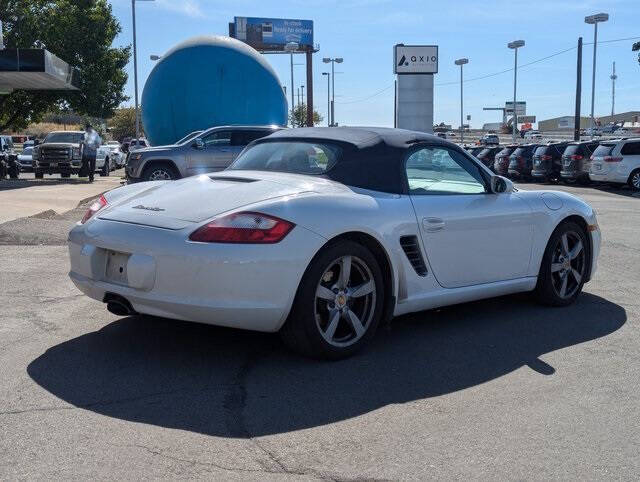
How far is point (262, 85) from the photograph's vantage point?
2067 centimetres

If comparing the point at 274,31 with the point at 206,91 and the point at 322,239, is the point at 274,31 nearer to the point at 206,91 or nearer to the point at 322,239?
the point at 206,91

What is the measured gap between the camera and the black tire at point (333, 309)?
4.61 meters

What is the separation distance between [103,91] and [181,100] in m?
16.6

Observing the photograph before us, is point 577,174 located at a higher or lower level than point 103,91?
lower

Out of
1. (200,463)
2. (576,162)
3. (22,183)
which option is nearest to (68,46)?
(22,183)

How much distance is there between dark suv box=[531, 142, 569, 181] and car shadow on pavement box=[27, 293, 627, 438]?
975 inches

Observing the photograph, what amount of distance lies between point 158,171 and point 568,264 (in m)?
11.8

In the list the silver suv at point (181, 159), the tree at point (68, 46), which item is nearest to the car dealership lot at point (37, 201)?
the silver suv at point (181, 159)

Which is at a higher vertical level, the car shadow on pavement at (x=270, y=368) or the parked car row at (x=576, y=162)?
the parked car row at (x=576, y=162)

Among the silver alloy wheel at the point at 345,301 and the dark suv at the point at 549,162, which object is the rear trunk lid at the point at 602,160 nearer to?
the dark suv at the point at 549,162

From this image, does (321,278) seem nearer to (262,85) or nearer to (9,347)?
(9,347)

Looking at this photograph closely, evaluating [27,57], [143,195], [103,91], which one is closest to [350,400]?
[143,195]

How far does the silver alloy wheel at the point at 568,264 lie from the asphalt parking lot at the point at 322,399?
21 cm

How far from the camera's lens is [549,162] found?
2989 centimetres
